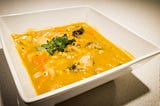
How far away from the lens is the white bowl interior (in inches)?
37.4

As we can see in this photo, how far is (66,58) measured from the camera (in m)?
0.95

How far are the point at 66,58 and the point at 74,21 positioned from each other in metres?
0.49

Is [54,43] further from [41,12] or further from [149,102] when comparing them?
[149,102]

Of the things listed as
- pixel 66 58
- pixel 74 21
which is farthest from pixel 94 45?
pixel 74 21

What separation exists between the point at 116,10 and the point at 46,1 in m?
0.81

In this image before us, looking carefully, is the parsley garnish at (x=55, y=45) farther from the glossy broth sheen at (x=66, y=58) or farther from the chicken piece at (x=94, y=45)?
the chicken piece at (x=94, y=45)

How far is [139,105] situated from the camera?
879 millimetres

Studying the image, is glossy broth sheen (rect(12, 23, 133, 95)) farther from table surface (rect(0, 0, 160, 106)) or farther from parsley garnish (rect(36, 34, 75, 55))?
table surface (rect(0, 0, 160, 106))


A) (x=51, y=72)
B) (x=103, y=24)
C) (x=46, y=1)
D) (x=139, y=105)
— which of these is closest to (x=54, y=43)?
(x=51, y=72)

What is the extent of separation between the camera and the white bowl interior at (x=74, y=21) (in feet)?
3.12

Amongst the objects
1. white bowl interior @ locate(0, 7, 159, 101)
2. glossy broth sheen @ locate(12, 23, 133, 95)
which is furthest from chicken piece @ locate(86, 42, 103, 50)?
white bowl interior @ locate(0, 7, 159, 101)

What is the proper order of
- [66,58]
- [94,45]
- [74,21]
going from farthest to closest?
1. [74,21]
2. [94,45]
3. [66,58]

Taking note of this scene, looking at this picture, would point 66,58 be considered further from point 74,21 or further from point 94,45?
point 74,21

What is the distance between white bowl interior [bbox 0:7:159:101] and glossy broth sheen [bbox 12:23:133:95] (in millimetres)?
44
